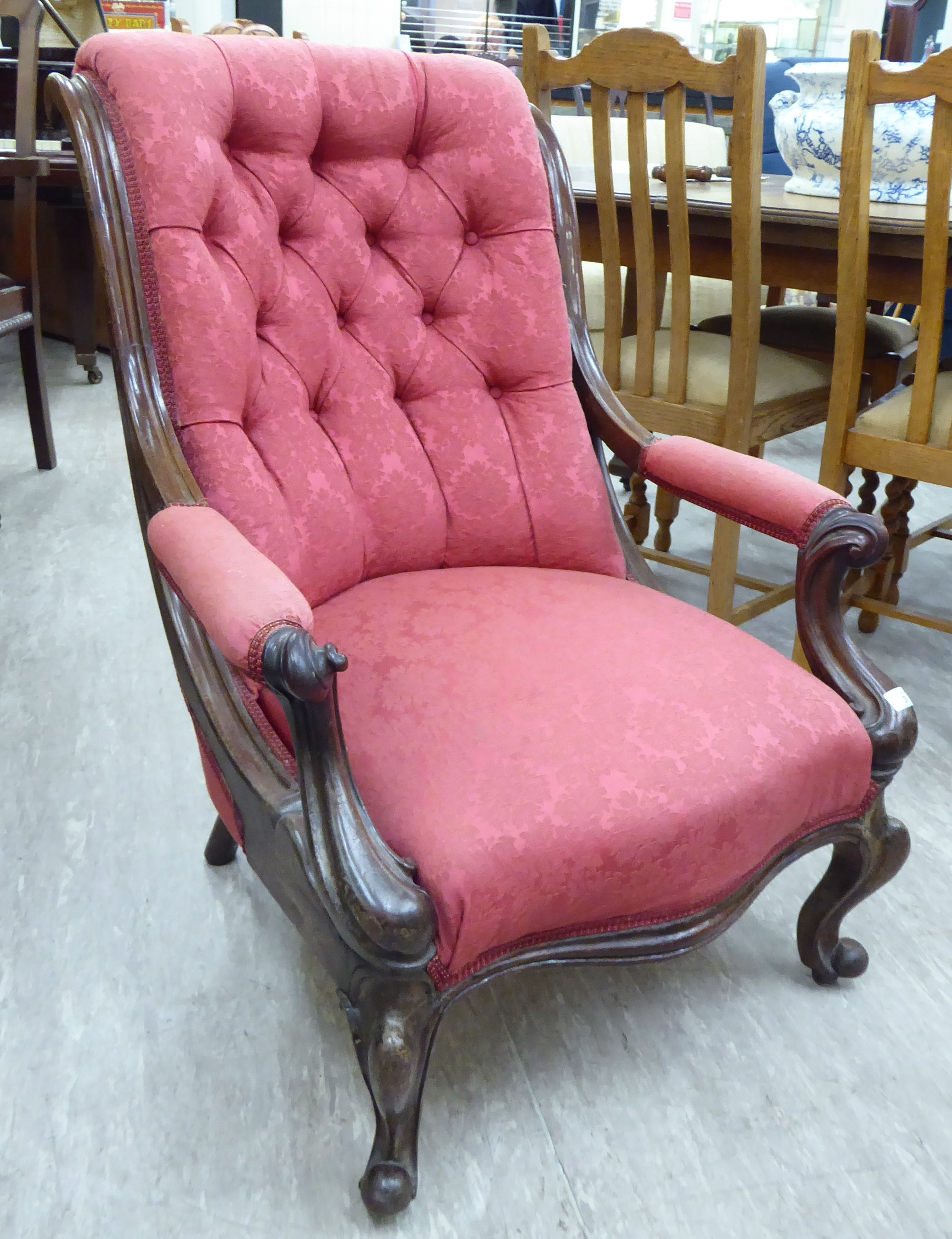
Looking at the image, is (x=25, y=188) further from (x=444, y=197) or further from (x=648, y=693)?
(x=648, y=693)

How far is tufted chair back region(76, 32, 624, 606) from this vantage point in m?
1.04

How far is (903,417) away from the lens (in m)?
1.68

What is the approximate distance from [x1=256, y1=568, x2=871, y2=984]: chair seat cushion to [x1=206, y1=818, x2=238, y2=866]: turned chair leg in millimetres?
384

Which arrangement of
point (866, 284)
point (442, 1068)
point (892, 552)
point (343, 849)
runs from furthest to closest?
1. point (892, 552)
2. point (866, 284)
3. point (442, 1068)
4. point (343, 849)

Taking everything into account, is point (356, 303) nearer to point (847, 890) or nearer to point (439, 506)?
point (439, 506)

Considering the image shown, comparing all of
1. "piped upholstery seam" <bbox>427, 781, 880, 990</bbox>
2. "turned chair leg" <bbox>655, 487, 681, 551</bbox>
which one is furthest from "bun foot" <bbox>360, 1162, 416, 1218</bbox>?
"turned chair leg" <bbox>655, 487, 681, 551</bbox>

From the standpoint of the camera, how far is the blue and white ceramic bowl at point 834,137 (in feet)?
5.72

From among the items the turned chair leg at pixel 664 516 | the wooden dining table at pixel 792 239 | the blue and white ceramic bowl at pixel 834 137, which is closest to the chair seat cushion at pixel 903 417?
the wooden dining table at pixel 792 239

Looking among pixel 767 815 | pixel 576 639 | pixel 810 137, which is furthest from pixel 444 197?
pixel 810 137

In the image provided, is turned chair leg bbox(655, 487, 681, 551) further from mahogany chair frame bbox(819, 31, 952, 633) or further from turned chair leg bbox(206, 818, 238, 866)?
turned chair leg bbox(206, 818, 238, 866)

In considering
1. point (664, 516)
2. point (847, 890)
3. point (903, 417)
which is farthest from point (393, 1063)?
point (664, 516)

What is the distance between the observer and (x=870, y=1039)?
1135mm

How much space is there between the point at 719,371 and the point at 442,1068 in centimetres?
127

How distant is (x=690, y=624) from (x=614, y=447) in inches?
11.7
